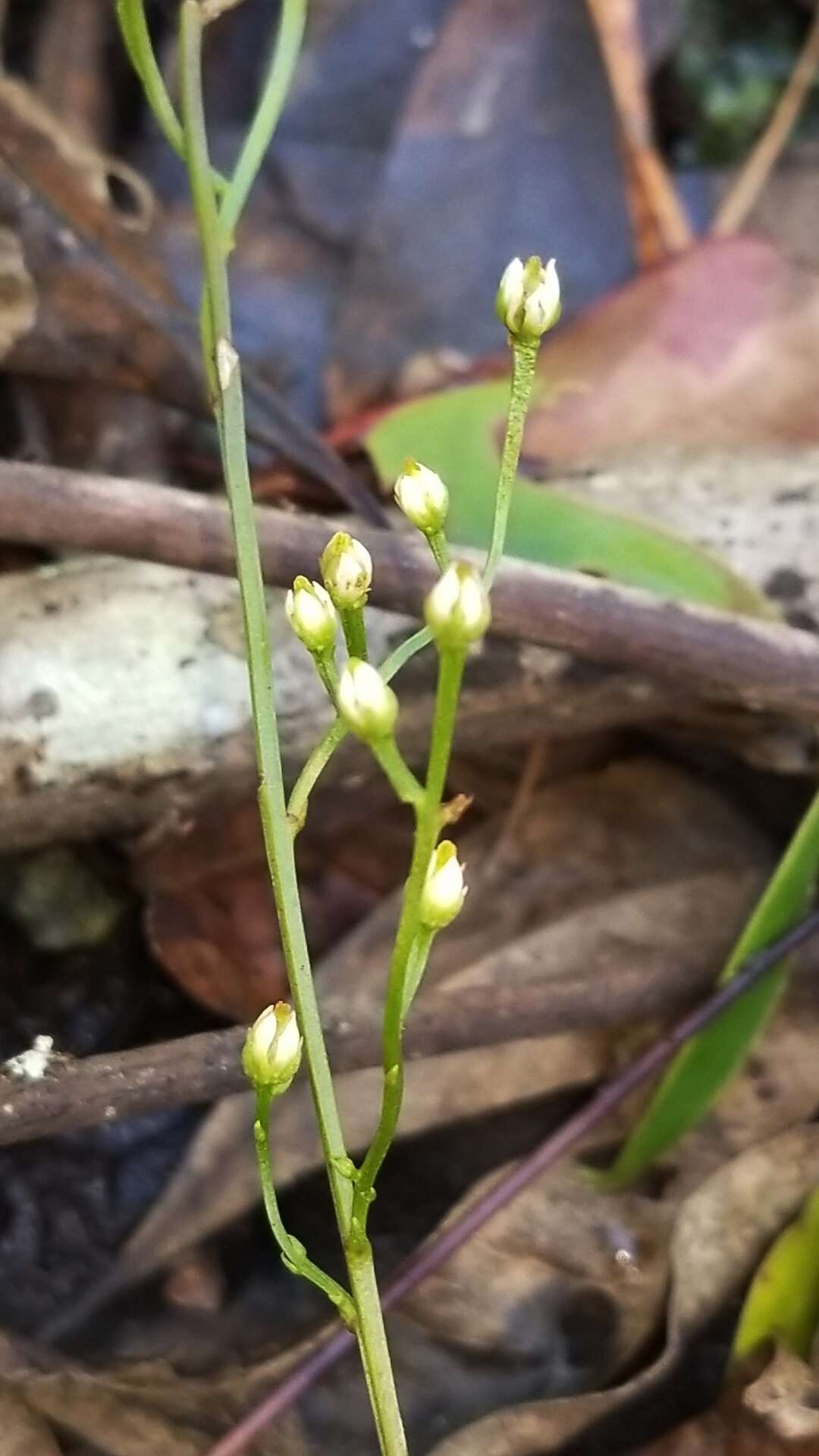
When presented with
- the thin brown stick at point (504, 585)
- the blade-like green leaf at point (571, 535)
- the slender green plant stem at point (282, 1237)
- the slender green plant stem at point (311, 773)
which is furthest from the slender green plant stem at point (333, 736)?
the blade-like green leaf at point (571, 535)

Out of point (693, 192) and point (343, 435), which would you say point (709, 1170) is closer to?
point (343, 435)

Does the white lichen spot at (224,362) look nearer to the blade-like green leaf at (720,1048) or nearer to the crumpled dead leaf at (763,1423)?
the blade-like green leaf at (720,1048)

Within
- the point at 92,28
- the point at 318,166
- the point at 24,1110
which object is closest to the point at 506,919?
the point at 24,1110

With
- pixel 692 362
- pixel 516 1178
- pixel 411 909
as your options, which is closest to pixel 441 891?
pixel 411 909

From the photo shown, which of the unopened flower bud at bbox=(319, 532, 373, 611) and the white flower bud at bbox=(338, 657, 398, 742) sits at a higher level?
the unopened flower bud at bbox=(319, 532, 373, 611)

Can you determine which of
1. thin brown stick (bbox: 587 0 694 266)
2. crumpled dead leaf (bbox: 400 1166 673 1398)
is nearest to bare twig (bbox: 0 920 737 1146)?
crumpled dead leaf (bbox: 400 1166 673 1398)

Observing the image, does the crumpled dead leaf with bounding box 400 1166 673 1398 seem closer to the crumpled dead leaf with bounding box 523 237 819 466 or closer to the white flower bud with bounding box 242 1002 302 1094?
the white flower bud with bounding box 242 1002 302 1094
